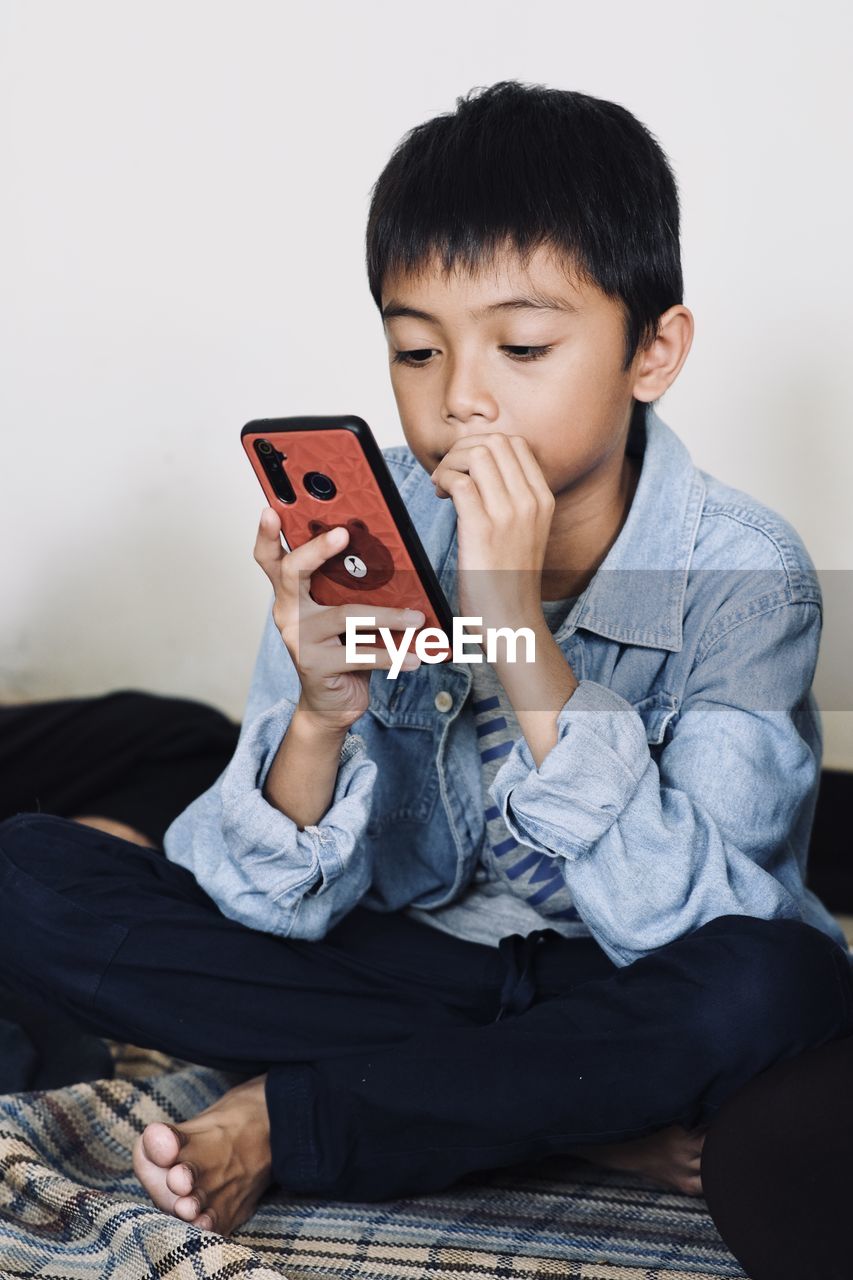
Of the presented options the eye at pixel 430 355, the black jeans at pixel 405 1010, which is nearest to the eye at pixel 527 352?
the eye at pixel 430 355

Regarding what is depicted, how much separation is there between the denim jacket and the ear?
0.22 feet

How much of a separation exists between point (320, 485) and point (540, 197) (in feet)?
0.87

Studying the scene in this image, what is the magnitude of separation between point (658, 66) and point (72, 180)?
31.2 inches

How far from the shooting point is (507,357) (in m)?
1.03

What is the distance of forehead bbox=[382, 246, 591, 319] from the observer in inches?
40.3

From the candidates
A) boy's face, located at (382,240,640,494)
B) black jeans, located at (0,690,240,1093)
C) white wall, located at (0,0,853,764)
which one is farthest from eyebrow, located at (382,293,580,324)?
black jeans, located at (0,690,240,1093)

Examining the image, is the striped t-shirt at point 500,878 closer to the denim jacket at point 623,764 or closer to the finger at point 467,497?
the denim jacket at point 623,764

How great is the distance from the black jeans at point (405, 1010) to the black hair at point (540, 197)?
0.47 metres

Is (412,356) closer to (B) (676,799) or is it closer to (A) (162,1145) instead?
(B) (676,799)

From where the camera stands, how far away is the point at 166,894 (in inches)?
44.4

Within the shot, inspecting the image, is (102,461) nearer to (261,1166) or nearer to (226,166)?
(226,166)

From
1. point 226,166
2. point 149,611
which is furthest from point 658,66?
point 149,611

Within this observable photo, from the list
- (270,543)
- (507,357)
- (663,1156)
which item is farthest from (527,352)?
(663,1156)

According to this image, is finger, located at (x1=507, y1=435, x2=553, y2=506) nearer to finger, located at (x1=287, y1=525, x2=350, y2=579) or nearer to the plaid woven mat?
finger, located at (x1=287, y1=525, x2=350, y2=579)
